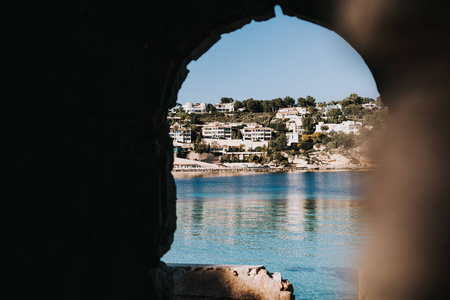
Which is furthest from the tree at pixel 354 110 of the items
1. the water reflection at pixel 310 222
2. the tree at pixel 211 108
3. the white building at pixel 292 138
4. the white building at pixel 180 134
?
the tree at pixel 211 108

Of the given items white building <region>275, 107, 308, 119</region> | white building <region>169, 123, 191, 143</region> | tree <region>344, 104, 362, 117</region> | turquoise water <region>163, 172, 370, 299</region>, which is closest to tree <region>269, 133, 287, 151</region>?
white building <region>169, 123, 191, 143</region>

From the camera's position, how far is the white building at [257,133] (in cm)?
10519

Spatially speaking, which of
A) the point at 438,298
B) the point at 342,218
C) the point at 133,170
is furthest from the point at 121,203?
the point at 342,218

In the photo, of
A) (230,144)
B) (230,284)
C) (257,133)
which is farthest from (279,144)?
(230,284)

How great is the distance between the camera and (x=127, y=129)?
280 centimetres

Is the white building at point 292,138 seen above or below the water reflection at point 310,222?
above

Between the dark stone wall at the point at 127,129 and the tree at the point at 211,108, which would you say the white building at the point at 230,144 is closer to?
the tree at the point at 211,108

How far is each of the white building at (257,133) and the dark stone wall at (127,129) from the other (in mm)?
101836

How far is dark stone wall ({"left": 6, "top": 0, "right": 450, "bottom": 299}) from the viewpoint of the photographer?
2.66 m

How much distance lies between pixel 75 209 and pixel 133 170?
50cm

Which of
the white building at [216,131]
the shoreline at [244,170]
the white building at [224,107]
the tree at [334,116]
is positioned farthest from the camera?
the white building at [224,107]

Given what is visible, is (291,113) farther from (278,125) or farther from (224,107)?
(224,107)

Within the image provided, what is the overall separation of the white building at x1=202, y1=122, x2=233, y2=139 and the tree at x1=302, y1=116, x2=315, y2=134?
19.8 metres

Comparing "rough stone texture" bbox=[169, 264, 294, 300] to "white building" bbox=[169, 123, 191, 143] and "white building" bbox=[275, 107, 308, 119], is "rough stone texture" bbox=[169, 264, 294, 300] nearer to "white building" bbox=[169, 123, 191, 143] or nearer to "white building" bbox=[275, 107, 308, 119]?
"white building" bbox=[169, 123, 191, 143]
